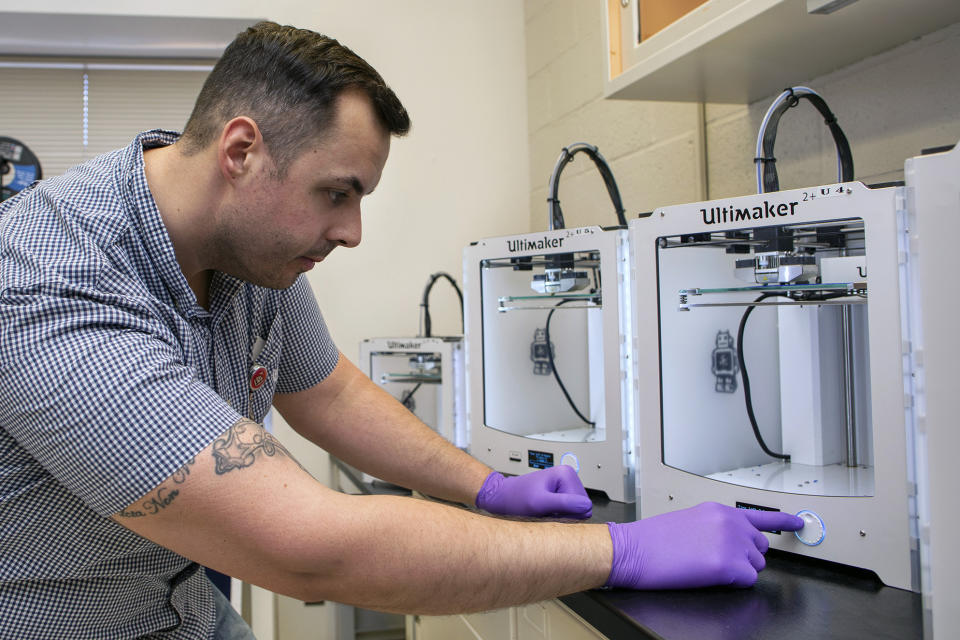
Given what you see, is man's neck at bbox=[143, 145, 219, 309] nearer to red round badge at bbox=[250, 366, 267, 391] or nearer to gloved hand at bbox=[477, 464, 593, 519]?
red round badge at bbox=[250, 366, 267, 391]

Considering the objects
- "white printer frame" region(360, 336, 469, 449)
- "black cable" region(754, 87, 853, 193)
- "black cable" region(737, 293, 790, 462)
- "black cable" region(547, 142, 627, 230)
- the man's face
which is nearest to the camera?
the man's face

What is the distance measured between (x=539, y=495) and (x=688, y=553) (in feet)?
0.96

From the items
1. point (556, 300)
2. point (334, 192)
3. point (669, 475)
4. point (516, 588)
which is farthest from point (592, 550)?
point (556, 300)

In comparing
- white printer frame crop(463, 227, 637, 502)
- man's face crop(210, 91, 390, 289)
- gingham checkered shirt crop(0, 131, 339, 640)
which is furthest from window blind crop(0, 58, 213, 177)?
man's face crop(210, 91, 390, 289)

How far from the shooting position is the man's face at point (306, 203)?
2.93 feet

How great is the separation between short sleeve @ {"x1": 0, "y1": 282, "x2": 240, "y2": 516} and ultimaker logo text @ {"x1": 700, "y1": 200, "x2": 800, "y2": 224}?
639 millimetres

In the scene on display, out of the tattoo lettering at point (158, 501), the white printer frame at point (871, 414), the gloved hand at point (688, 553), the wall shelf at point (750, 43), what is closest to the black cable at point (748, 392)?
the white printer frame at point (871, 414)

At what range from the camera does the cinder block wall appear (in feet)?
3.91

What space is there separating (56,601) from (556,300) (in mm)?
945

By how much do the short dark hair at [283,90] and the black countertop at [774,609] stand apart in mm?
632

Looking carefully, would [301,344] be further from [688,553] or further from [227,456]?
[688,553]

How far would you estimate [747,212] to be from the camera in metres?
0.93

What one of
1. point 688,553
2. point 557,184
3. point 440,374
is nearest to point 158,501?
point 688,553

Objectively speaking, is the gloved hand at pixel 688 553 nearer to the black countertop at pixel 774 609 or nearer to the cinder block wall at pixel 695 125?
the black countertop at pixel 774 609
